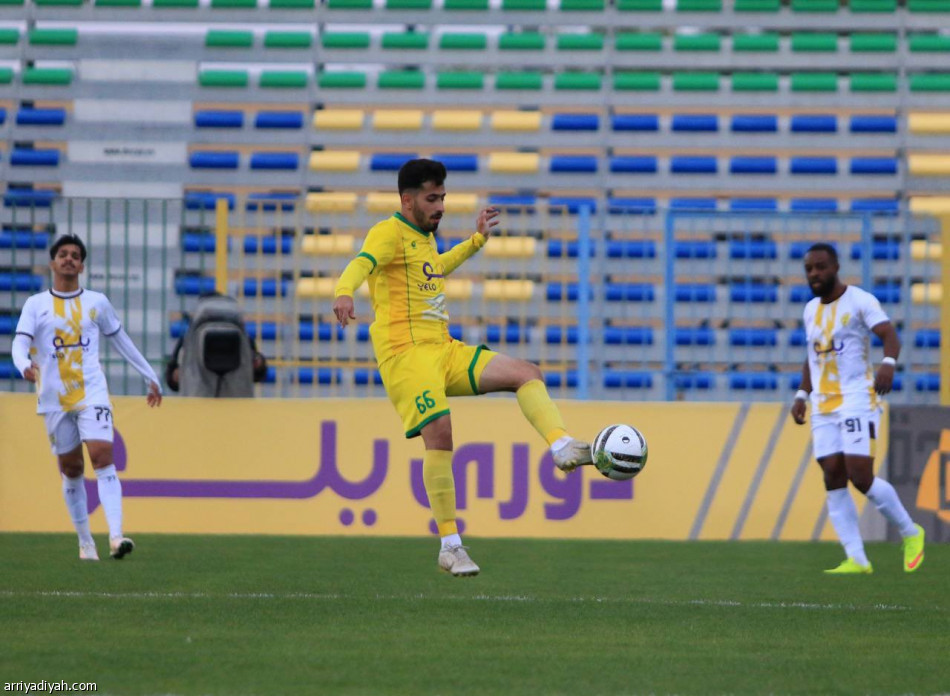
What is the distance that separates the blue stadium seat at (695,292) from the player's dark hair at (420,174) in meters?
6.25

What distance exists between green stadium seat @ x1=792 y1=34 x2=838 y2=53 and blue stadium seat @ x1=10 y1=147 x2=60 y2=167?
914cm

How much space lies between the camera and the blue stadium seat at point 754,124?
17.9 metres

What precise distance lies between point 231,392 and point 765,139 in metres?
8.83

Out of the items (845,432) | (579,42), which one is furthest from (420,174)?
(579,42)

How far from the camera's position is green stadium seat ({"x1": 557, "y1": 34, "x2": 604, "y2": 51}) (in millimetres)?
18500

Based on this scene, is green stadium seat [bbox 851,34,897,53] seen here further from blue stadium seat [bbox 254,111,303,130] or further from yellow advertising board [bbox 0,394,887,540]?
yellow advertising board [bbox 0,394,887,540]

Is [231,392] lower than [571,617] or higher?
higher

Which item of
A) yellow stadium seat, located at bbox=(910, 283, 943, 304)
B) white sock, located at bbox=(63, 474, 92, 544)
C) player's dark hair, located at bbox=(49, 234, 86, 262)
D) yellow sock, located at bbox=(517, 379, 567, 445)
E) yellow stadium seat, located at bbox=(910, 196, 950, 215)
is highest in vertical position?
yellow stadium seat, located at bbox=(910, 196, 950, 215)

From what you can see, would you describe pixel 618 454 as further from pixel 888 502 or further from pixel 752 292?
pixel 752 292

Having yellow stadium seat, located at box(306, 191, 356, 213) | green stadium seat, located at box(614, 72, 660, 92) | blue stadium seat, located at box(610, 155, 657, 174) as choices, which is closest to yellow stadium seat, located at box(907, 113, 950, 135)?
green stadium seat, located at box(614, 72, 660, 92)

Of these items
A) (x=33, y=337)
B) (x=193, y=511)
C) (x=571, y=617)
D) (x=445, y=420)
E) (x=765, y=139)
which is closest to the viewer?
(x=571, y=617)

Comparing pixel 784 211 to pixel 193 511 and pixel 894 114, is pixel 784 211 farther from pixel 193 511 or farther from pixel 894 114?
pixel 894 114

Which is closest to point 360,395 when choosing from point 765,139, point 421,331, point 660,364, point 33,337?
point 660,364

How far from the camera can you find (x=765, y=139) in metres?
18.0
